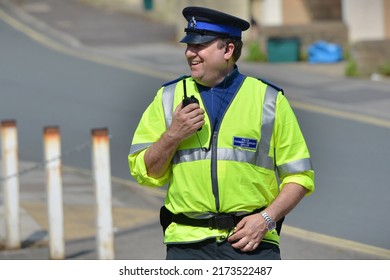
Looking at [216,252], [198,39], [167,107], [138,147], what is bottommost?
[216,252]

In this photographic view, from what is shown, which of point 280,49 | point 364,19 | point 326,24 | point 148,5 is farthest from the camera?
point 148,5

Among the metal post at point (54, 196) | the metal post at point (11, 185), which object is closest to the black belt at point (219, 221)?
the metal post at point (54, 196)

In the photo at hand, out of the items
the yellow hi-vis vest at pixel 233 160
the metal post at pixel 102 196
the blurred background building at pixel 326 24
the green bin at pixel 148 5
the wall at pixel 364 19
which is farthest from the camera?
the green bin at pixel 148 5

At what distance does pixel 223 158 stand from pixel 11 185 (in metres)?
6.88

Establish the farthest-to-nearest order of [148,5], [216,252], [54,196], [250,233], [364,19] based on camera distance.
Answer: [148,5] < [364,19] < [54,196] < [216,252] < [250,233]

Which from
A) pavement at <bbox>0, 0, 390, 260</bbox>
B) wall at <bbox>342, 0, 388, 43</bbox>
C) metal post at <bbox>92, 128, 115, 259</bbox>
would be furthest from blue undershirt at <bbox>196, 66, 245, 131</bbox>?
wall at <bbox>342, 0, 388, 43</bbox>

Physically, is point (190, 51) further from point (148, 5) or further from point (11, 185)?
point (148, 5)

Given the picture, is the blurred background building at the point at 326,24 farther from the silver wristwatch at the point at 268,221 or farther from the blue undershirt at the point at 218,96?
the silver wristwatch at the point at 268,221

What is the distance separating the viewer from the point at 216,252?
19.0 feet

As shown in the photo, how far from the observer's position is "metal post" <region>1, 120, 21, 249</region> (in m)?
12.2

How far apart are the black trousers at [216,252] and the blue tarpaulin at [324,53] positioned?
23.2 meters

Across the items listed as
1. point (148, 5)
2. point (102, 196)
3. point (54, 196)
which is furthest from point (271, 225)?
point (148, 5)

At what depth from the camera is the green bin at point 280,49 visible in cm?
2920
